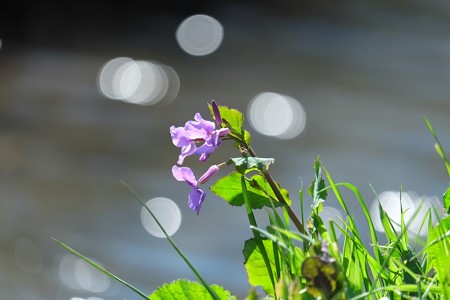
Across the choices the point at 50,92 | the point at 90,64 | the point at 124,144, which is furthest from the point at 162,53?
the point at 124,144

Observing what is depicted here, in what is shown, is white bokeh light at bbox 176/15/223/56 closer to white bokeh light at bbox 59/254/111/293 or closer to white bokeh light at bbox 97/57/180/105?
white bokeh light at bbox 97/57/180/105

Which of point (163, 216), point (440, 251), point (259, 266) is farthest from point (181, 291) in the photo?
point (163, 216)

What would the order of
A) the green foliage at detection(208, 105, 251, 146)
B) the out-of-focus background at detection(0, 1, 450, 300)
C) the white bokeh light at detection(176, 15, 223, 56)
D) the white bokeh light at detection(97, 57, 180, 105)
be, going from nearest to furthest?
the green foliage at detection(208, 105, 251, 146) < the out-of-focus background at detection(0, 1, 450, 300) < the white bokeh light at detection(97, 57, 180, 105) < the white bokeh light at detection(176, 15, 223, 56)

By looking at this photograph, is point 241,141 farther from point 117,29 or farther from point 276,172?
point 117,29

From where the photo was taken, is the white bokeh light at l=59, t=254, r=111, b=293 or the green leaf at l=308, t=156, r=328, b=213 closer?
the green leaf at l=308, t=156, r=328, b=213

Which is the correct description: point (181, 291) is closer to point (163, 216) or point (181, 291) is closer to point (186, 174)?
point (186, 174)

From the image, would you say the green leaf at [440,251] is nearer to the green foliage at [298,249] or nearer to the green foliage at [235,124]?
the green foliage at [298,249]

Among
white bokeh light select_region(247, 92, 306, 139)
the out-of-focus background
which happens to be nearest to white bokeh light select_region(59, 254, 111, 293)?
the out-of-focus background

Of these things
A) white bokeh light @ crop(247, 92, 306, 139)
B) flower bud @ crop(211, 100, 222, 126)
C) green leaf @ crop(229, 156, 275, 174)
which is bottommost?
green leaf @ crop(229, 156, 275, 174)
